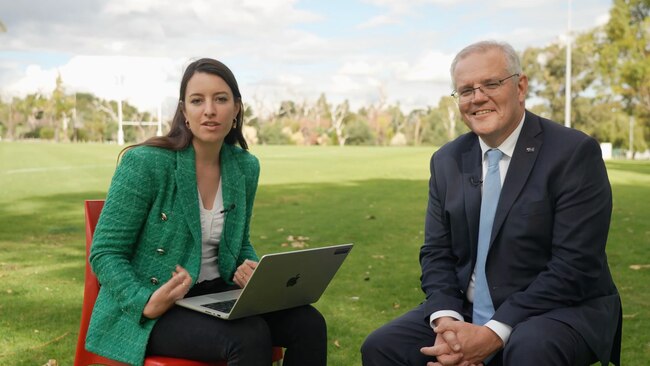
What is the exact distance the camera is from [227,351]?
288cm

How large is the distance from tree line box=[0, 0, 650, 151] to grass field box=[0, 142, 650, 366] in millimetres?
17147

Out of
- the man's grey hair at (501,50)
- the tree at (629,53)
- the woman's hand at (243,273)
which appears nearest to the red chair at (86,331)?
the woman's hand at (243,273)

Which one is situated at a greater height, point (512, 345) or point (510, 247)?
point (510, 247)

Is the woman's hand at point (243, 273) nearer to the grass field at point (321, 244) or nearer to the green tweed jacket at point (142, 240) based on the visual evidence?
the green tweed jacket at point (142, 240)

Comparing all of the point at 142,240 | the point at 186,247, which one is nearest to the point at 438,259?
the point at 186,247

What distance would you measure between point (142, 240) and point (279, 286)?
25.2 inches

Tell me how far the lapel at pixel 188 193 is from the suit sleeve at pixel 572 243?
4.28 ft

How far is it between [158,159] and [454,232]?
1.31m

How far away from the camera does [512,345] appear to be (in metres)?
2.77

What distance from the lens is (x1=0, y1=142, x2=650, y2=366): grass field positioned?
5.60m

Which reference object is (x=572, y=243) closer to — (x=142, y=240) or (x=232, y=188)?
(x=232, y=188)

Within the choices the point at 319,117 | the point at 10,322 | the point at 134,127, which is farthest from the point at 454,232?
the point at 134,127

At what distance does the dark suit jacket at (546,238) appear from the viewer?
115 inches

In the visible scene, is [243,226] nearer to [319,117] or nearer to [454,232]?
[454,232]
